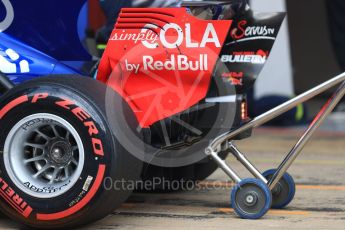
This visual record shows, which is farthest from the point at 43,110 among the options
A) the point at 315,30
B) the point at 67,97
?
the point at 315,30

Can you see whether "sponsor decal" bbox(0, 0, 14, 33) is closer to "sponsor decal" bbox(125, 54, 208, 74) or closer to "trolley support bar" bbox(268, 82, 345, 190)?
"sponsor decal" bbox(125, 54, 208, 74)

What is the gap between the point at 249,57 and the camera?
492 cm

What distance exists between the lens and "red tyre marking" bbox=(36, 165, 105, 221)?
435cm

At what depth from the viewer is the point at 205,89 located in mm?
4754

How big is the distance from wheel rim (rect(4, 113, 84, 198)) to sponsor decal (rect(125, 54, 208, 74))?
59cm

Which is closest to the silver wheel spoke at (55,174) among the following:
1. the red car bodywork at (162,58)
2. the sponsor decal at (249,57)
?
the red car bodywork at (162,58)

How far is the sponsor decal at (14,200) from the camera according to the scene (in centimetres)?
447

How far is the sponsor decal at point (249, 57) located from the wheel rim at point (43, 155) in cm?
114

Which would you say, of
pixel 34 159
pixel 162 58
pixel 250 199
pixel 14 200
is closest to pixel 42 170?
pixel 34 159

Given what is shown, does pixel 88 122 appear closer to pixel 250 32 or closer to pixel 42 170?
pixel 42 170

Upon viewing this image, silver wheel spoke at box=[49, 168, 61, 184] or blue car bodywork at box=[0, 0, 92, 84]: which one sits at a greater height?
blue car bodywork at box=[0, 0, 92, 84]

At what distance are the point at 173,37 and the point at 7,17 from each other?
Answer: 3.87 ft

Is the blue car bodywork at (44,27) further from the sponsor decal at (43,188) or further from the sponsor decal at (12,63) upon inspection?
the sponsor decal at (43,188)

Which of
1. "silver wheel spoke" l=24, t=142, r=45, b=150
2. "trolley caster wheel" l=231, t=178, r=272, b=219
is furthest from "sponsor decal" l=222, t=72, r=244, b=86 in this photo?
"silver wheel spoke" l=24, t=142, r=45, b=150
